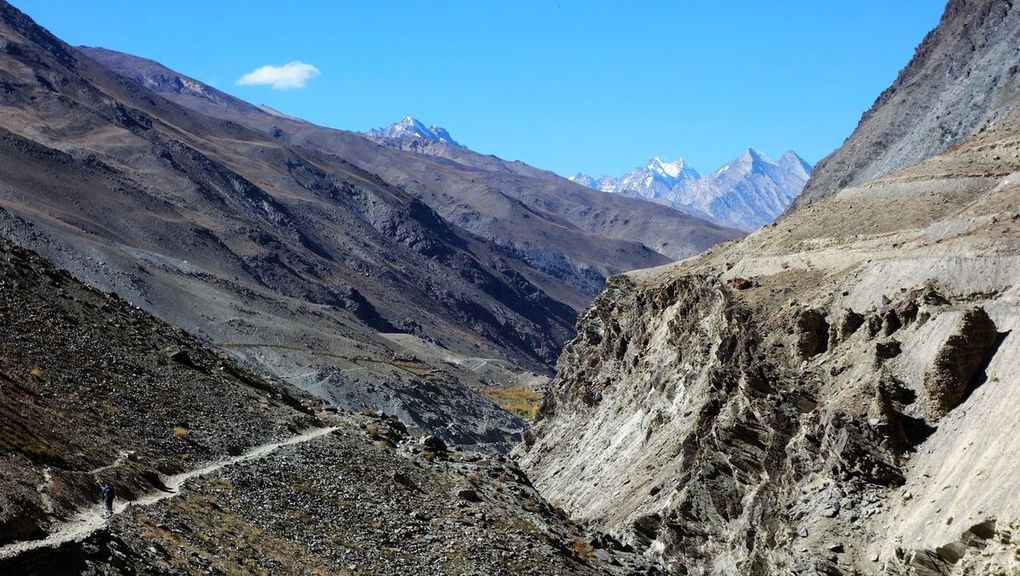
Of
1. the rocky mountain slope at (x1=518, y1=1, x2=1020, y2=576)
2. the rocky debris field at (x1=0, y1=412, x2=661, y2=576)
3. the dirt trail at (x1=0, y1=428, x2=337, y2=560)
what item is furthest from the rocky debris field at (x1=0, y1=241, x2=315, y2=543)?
the rocky mountain slope at (x1=518, y1=1, x2=1020, y2=576)

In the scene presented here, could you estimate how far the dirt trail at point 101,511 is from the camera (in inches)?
835

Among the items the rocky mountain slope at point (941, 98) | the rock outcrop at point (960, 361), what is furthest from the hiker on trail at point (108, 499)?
the rocky mountain slope at point (941, 98)

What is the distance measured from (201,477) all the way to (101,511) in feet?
21.8

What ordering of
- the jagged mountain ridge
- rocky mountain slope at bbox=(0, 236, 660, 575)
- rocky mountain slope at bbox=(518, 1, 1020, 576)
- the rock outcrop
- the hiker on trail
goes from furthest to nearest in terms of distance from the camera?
the jagged mountain ridge, the rock outcrop, rocky mountain slope at bbox=(518, 1, 1020, 576), the hiker on trail, rocky mountain slope at bbox=(0, 236, 660, 575)

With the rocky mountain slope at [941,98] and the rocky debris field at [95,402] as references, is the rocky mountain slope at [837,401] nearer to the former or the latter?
the rocky debris field at [95,402]

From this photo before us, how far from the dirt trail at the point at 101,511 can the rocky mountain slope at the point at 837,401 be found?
1289 centimetres

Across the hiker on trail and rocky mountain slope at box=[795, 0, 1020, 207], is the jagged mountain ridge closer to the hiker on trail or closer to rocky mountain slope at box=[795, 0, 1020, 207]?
rocky mountain slope at box=[795, 0, 1020, 207]

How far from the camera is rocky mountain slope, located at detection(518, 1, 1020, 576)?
92.3 ft

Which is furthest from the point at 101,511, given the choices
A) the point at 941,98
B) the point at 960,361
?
the point at 941,98

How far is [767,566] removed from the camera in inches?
1249

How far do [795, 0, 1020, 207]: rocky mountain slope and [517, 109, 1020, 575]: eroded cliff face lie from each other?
47.4 metres

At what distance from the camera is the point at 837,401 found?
34.3 m

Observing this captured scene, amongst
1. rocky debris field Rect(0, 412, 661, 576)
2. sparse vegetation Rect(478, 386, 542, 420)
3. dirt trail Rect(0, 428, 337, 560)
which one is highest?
dirt trail Rect(0, 428, 337, 560)

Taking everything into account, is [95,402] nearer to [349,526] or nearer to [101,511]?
[349,526]
